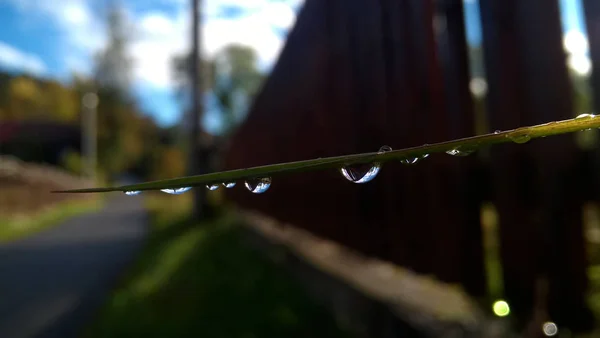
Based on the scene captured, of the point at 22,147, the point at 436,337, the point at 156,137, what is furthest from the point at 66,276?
the point at 156,137

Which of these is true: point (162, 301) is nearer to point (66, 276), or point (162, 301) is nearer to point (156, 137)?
point (66, 276)

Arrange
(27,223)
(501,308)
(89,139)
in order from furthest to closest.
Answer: (89,139) < (27,223) < (501,308)

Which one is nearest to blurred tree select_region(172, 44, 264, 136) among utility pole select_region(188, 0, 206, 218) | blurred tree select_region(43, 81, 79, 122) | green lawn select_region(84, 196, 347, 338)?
blurred tree select_region(43, 81, 79, 122)

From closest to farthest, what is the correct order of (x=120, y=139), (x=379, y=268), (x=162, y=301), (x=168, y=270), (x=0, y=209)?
(x=379, y=268) < (x=162, y=301) < (x=168, y=270) < (x=0, y=209) < (x=120, y=139)

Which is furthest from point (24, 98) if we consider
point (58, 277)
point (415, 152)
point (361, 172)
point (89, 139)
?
point (415, 152)

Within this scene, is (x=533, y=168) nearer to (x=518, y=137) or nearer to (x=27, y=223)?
(x=518, y=137)

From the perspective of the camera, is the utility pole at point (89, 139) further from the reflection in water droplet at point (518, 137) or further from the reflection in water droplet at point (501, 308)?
the reflection in water droplet at point (518, 137)
